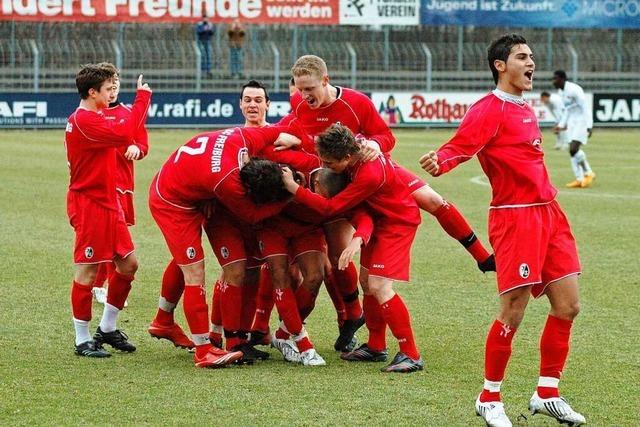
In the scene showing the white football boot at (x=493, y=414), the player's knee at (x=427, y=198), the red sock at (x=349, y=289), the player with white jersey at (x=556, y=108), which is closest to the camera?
the white football boot at (x=493, y=414)

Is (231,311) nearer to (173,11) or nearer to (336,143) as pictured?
(336,143)

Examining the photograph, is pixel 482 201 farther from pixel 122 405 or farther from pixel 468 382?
pixel 122 405

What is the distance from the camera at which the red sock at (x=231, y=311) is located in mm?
7973

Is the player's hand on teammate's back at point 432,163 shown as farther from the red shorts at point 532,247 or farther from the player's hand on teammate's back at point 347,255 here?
the player's hand on teammate's back at point 347,255

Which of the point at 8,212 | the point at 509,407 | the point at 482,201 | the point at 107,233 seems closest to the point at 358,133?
the point at 107,233

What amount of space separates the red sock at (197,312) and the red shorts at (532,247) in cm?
218

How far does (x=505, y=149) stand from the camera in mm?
6453

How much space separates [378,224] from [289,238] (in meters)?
0.62

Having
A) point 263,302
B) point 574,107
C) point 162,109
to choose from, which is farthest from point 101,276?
point 162,109

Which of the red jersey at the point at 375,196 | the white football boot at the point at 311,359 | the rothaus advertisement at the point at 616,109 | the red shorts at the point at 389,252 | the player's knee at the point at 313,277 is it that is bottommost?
the rothaus advertisement at the point at 616,109

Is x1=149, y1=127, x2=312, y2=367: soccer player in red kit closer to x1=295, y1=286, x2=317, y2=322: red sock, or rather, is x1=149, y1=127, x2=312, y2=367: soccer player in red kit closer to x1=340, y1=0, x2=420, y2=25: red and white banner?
x1=295, y1=286, x2=317, y2=322: red sock

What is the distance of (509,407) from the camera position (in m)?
6.72

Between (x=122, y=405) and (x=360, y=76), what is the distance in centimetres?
3163

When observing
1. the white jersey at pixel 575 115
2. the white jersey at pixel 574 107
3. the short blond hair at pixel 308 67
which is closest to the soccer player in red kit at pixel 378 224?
the short blond hair at pixel 308 67
